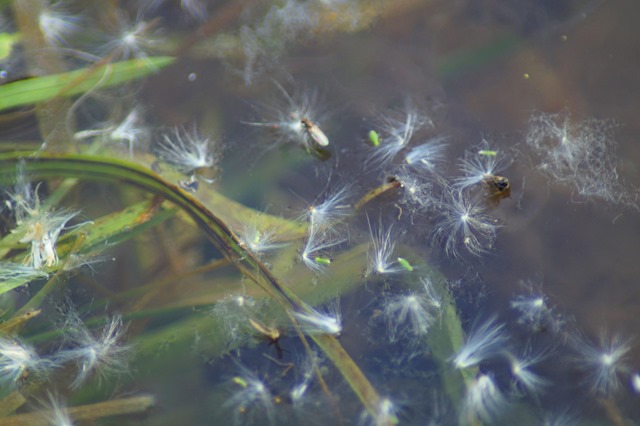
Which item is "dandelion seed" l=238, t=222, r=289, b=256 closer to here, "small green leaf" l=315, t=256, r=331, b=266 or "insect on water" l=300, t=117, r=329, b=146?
"small green leaf" l=315, t=256, r=331, b=266

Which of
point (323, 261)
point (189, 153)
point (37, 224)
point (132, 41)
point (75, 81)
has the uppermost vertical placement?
point (132, 41)

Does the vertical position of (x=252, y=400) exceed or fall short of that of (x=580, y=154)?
it falls short

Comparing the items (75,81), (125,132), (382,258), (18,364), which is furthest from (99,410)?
(75,81)

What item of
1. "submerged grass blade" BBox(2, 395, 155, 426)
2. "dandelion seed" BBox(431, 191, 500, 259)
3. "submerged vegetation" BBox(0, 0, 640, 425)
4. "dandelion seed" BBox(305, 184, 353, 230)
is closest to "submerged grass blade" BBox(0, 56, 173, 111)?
"submerged vegetation" BBox(0, 0, 640, 425)

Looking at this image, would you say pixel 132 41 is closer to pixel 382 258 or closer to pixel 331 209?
pixel 331 209

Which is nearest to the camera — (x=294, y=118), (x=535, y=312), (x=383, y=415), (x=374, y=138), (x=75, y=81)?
(x=383, y=415)

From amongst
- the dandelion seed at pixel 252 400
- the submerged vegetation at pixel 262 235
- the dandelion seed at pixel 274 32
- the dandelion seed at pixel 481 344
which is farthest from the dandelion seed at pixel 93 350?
the dandelion seed at pixel 481 344

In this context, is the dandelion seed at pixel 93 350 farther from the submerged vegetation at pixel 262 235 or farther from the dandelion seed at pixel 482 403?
the dandelion seed at pixel 482 403
